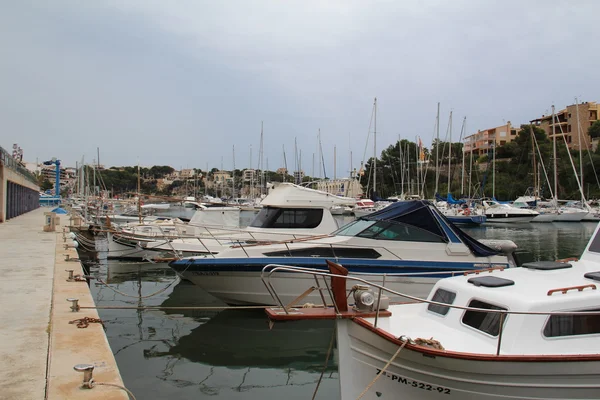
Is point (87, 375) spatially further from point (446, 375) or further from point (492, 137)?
point (492, 137)

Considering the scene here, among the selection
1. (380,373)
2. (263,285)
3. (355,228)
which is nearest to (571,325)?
(380,373)

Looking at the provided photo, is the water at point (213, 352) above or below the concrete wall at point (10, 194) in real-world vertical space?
below

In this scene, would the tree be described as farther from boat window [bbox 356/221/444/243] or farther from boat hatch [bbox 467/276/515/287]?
boat hatch [bbox 467/276/515/287]

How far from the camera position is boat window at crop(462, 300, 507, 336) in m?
5.84

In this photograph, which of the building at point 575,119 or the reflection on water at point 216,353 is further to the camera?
the building at point 575,119

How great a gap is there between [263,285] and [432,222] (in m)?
4.18

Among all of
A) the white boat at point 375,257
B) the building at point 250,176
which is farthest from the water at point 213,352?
the building at point 250,176

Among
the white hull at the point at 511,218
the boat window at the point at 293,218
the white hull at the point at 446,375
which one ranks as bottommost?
the white hull at the point at 446,375

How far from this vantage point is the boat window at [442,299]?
668cm

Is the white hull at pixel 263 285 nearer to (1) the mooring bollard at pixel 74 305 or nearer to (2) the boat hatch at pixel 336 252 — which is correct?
(2) the boat hatch at pixel 336 252

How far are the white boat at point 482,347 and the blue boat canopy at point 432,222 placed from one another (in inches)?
199

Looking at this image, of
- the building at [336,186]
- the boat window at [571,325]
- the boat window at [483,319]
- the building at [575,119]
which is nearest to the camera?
the boat window at [571,325]

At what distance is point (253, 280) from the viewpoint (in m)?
10.9

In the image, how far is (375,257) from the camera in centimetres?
1135
